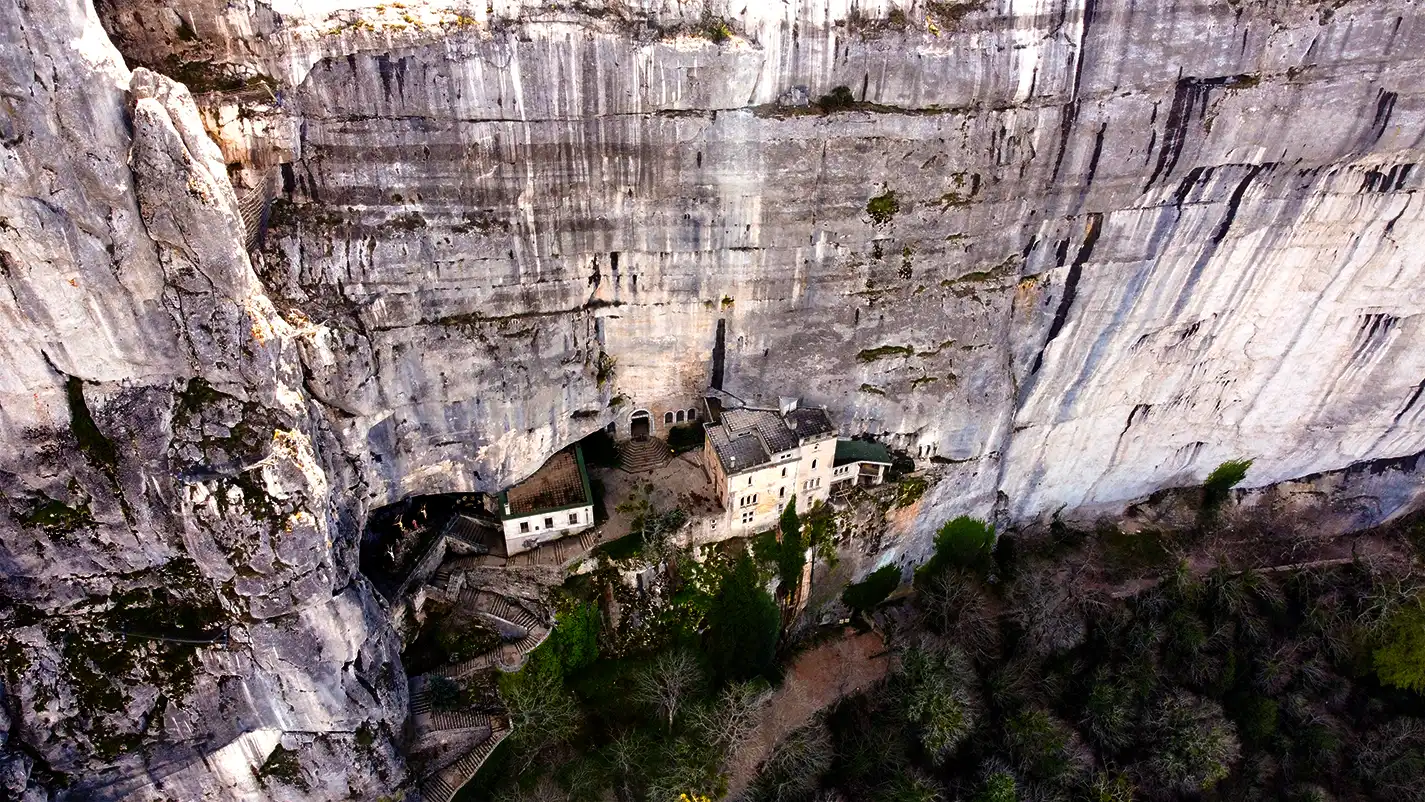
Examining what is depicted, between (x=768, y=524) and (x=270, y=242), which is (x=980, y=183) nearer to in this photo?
(x=768, y=524)

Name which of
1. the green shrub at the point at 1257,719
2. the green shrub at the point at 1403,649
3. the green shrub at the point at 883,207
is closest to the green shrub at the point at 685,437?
the green shrub at the point at 883,207

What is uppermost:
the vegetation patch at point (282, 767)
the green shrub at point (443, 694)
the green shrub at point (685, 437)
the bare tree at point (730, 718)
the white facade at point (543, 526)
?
the green shrub at point (685, 437)

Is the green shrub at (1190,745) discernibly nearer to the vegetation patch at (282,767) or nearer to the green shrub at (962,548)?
the green shrub at (962,548)

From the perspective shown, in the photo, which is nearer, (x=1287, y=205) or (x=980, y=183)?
(x=980, y=183)

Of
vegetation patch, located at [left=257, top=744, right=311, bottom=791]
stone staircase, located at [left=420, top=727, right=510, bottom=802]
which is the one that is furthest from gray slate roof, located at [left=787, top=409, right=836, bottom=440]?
vegetation patch, located at [left=257, top=744, right=311, bottom=791]

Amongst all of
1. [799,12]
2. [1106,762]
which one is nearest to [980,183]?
[799,12]

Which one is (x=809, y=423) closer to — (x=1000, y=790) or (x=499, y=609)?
(x=499, y=609)

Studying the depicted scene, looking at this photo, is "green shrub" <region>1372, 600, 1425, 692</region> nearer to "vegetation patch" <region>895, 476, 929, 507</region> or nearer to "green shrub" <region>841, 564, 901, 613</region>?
"green shrub" <region>841, 564, 901, 613</region>
